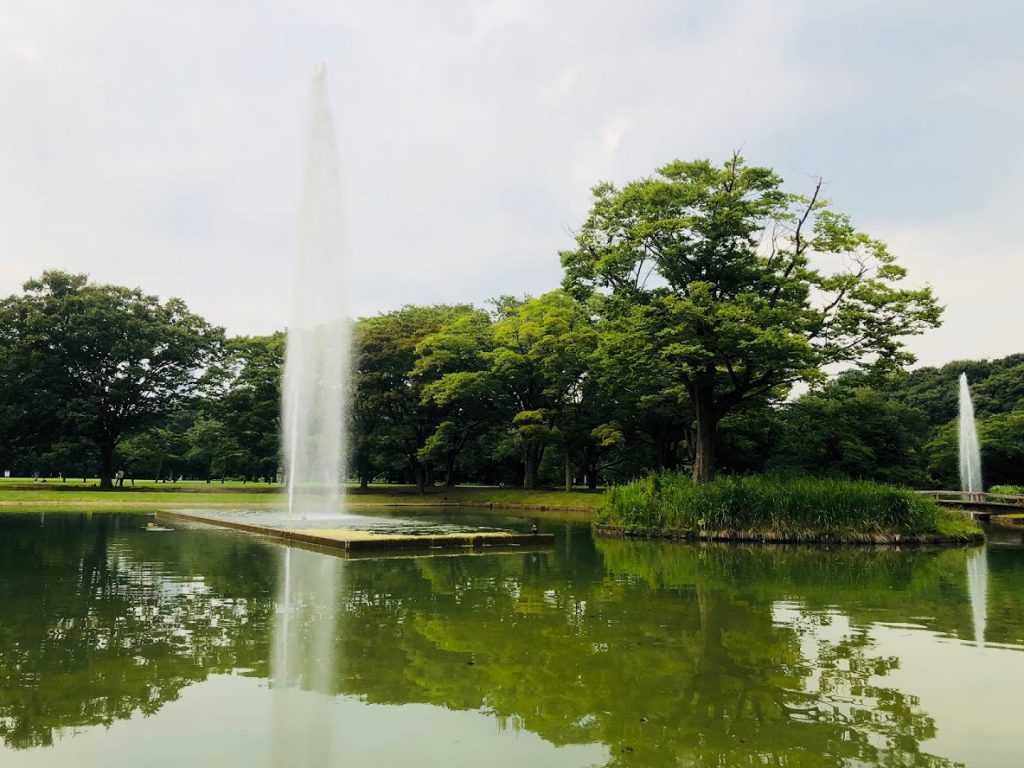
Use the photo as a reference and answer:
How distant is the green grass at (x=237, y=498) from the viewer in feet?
110

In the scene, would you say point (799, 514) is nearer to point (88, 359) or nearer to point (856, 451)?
point (856, 451)

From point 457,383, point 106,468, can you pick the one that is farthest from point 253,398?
point 457,383

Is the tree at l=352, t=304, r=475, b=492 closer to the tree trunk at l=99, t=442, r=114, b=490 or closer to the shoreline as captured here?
the tree trunk at l=99, t=442, r=114, b=490

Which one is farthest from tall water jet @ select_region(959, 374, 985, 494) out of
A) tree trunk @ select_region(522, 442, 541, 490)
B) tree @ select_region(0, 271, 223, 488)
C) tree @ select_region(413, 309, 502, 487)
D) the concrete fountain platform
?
tree @ select_region(0, 271, 223, 488)

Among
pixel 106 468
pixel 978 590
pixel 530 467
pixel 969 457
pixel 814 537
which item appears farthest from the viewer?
pixel 530 467

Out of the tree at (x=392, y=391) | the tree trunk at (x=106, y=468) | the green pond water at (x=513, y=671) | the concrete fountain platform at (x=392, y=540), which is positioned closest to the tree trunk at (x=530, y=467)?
the tree at (x=392, y=391)

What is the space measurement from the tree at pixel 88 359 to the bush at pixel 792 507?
35.4 metres

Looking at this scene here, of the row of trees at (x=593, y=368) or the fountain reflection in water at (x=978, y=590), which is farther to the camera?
the row of trees at (x=593, y=368)

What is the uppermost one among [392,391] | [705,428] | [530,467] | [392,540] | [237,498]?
[392,391]

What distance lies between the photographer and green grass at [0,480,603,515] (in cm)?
3366

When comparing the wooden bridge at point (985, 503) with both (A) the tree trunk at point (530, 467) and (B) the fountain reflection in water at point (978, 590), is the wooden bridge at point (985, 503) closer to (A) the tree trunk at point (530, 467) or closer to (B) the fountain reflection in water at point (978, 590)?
(B) the fountain reflection in water at point (978, 590)

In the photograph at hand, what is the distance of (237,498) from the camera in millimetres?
38812

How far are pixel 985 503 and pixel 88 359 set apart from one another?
165 ft

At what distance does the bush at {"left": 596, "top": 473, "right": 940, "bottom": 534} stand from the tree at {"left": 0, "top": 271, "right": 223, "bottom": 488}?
1395 inches
